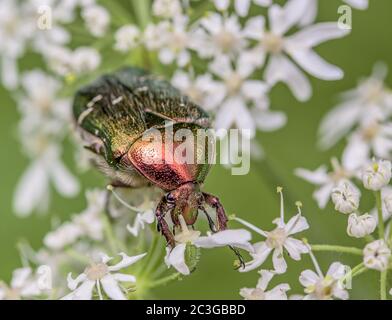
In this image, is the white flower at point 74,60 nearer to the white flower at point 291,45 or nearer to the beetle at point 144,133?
→ the beetle at point 144,133

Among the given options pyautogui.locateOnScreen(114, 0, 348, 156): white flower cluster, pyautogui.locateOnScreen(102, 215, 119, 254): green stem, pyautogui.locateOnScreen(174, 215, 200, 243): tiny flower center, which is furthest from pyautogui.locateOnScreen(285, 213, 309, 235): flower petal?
pyautogui.locateOnScreen(114, 0, 348, 156): white flower cluster

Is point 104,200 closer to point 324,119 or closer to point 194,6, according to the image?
point 194,6

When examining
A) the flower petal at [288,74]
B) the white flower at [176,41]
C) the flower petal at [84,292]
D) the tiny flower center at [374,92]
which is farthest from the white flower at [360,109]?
the flower petal at [84,292]

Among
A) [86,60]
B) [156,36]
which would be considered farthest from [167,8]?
[86,60]

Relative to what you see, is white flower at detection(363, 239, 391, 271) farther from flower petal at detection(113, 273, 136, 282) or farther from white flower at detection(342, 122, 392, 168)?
white flower at detection(342, 122, 392, 168)

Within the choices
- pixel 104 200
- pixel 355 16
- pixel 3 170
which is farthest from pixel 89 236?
pixel 355 16

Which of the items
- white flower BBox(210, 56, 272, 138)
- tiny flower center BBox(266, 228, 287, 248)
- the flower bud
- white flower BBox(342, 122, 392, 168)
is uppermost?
white flower BBox(210, 56, 272, 138)
